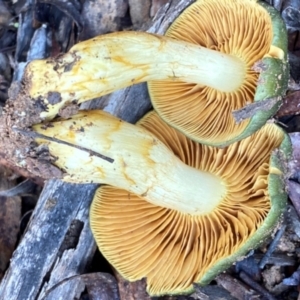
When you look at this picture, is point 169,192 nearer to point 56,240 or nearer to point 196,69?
point 196,69

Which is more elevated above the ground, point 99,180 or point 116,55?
point 116,55

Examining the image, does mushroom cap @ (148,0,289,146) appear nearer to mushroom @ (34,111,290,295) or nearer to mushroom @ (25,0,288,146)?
mushroom @ (25,0,288,146)

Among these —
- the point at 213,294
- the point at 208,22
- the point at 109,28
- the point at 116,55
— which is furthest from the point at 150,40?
the point at 213,294

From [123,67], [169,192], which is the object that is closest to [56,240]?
[169,192]

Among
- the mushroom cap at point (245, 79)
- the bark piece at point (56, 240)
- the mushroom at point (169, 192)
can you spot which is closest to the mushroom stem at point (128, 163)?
the mushroom at point (169, 192)

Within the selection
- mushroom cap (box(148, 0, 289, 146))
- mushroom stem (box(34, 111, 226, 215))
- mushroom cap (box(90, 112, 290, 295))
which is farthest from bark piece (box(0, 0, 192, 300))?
mushroom stem (box(34, 111, 226, 215))

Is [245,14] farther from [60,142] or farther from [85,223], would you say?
[85,223]

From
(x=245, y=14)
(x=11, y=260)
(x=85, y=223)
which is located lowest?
(x=11, y=260)

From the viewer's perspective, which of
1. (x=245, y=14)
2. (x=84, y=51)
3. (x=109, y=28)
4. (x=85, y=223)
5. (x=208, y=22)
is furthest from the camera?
(x=109, y=28)
